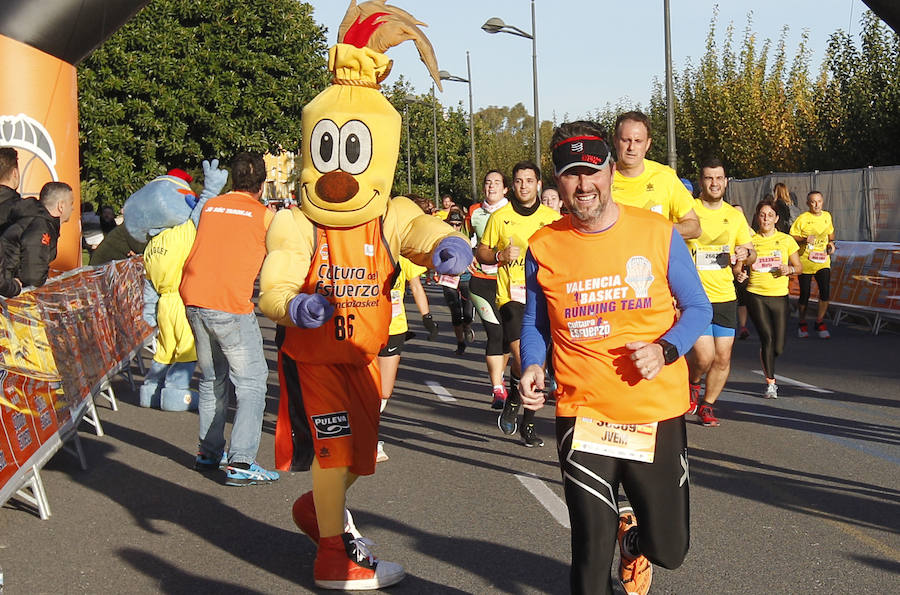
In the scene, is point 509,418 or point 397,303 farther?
point 397,303

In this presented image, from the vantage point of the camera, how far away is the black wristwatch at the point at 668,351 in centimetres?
405

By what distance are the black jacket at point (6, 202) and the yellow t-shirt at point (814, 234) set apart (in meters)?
11.0

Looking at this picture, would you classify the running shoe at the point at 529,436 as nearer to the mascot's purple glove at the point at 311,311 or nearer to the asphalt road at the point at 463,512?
the asphalt road at the point at 463,512

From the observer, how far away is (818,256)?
15.9 metres

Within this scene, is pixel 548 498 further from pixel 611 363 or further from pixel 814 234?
pixel 814 234

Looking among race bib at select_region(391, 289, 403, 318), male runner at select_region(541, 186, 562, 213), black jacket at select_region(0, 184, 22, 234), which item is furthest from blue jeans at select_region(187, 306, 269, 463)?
male runner at select_region(541, 186, 562, 213)

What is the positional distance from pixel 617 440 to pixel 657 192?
3.39 metres

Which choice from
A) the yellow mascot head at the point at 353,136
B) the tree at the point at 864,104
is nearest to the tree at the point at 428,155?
the tree at the point at 864,104

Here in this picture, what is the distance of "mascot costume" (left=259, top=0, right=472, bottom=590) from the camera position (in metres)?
5.13

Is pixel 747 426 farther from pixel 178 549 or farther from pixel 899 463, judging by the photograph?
pixel 178 549

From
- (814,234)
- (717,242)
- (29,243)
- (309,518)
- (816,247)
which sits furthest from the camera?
(816,247)

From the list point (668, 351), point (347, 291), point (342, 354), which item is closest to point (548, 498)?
point (342, 354)

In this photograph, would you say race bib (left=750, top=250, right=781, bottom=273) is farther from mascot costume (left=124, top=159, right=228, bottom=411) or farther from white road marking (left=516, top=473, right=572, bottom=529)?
mascot costume (left=124, top=159, right=228, bottom=411)

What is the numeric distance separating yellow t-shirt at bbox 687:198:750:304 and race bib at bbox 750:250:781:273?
1497 millimetres
